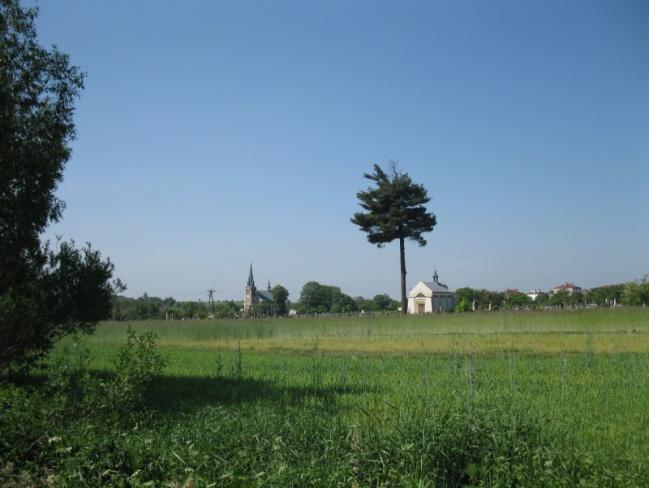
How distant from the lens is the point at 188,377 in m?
13.4

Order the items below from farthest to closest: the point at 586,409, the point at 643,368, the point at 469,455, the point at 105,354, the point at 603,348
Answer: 1. the point at 105,354
2. the point at 603,348
3. the point at 643,368
4. the point at 586,409
5. the point at 469,455

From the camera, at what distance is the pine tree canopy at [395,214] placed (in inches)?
1823

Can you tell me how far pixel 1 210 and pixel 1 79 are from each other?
2326 mm

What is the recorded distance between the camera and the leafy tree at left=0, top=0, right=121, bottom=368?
987cm

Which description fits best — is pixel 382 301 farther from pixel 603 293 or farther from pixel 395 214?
pixel 395 214

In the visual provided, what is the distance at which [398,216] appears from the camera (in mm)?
46125

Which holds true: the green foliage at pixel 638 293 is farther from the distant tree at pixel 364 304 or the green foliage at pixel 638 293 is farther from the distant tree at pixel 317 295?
the distant tree at pixel 317 295

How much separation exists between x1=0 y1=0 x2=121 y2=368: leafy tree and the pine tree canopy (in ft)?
120

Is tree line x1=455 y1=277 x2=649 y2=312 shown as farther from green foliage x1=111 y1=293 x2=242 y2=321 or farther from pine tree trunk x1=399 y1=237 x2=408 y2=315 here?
green foliage x1=111 y1=293 x2=242 y2=321

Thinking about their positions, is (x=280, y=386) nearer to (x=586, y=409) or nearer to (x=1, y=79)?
(x=586, y=409)

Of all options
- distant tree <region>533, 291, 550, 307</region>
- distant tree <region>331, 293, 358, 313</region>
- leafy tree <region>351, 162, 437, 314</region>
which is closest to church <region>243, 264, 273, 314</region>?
distant tree <region>331, 293, 358, 313</region>

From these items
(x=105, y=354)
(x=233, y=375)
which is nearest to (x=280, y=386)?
(x=233, y=375)

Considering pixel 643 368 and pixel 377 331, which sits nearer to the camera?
pixel 643 368

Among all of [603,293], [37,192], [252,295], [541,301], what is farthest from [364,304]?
[37,192]
